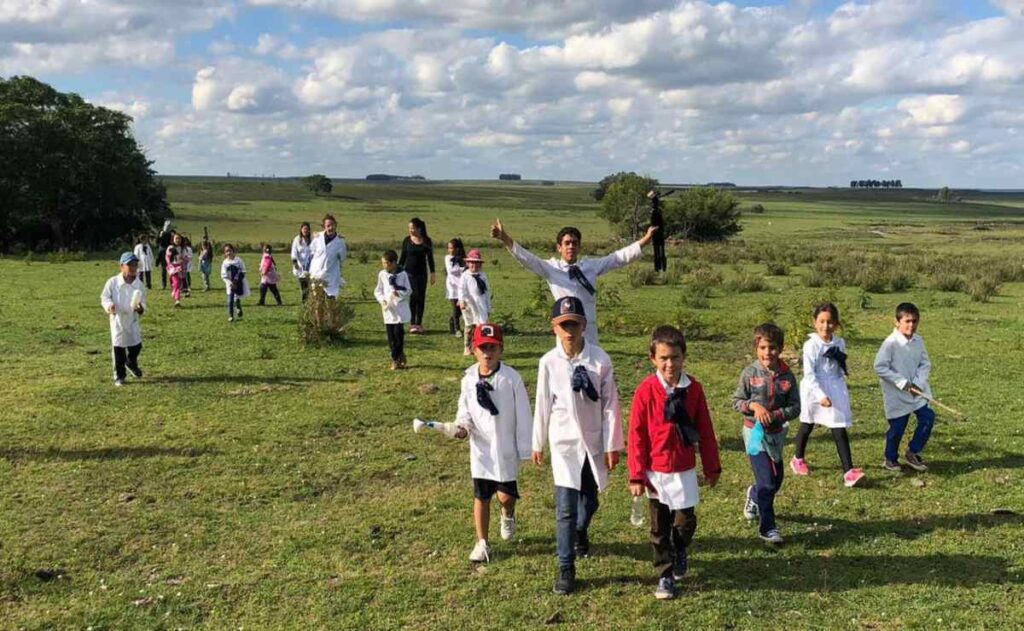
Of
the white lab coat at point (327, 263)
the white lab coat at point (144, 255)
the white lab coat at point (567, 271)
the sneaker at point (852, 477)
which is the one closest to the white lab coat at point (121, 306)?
the white lab coat at point (327, 263)

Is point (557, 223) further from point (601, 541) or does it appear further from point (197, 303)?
point (601, 541)

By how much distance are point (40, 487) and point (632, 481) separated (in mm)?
5668

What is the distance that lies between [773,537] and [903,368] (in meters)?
2.51

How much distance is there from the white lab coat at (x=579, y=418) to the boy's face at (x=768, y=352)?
1331mm

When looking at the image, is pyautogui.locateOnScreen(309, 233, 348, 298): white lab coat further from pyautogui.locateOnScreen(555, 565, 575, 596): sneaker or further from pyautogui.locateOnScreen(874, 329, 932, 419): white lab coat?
pyautogui.locateOnScreen(555, 565, 575, 596): sneaker

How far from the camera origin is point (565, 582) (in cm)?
502

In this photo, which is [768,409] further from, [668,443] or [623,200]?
[623,200]

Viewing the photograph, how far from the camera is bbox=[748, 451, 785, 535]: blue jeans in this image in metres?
5.61

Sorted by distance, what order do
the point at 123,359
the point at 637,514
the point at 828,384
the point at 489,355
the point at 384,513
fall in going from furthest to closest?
the point at 123,359 < the point at 828,384 < the point at 384,513 < the point at 637,514 < the point at 489,355

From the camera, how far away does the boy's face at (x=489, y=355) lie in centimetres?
525

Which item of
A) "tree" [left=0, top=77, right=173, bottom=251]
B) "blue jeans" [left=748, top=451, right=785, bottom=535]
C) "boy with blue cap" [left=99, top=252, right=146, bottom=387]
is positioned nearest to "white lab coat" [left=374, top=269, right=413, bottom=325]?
"boy with blue cap" [left=99, top=252, right=146, bottom=387]

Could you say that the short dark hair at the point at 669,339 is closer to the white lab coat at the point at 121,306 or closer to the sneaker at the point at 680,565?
the sneaker at the point at 680,565

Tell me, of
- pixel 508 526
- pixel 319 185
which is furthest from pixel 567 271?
pixel 319 185

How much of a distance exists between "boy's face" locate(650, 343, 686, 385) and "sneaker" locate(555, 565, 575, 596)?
4.80ft
